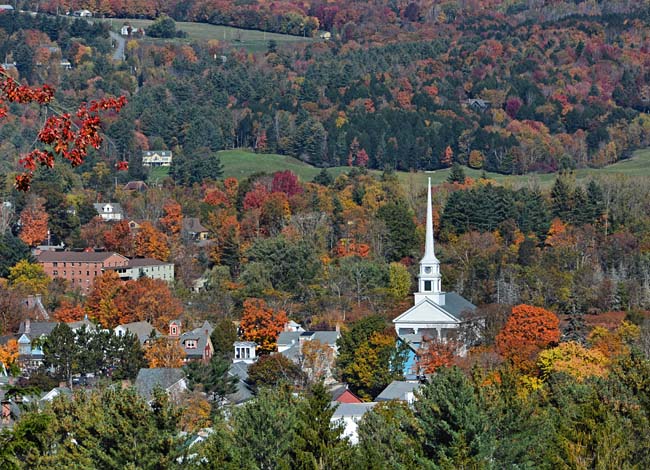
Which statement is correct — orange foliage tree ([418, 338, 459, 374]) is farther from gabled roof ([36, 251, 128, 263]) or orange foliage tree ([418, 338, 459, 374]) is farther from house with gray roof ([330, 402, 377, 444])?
gabled roof ([36, 251, 128, 263])

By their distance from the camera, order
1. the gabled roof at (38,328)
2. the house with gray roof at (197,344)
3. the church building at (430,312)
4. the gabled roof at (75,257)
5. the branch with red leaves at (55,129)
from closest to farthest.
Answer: the branch with red leaves at (55,129)
the church building at (430,312)
the house with gray roof at (197,344)
the gabled roof at (38,328)
the gabled roof at (75,257)

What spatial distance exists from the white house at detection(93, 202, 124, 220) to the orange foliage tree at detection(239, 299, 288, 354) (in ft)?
129

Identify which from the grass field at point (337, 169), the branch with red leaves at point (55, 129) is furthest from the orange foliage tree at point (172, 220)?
the branch with red leaves at point (55, 129)

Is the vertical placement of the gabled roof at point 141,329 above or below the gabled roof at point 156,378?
above

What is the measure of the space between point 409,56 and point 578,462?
Result: 162554 millimetres

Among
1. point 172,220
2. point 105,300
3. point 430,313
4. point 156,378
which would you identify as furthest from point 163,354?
point 172,220

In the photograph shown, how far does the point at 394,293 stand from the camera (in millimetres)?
90625

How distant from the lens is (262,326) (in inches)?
3246

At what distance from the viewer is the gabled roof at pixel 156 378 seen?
69.5 meters

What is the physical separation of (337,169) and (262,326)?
63.9 metres

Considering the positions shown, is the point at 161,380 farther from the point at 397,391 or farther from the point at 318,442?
the point at 318,442

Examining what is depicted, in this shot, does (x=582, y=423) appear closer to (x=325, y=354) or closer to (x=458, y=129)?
(x=325, y=354)

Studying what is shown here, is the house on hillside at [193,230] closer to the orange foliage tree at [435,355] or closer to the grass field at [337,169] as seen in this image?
the grass field at [337,169]

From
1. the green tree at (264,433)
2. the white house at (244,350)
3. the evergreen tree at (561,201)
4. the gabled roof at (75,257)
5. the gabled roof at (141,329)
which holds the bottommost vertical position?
the white house at (244,350)
